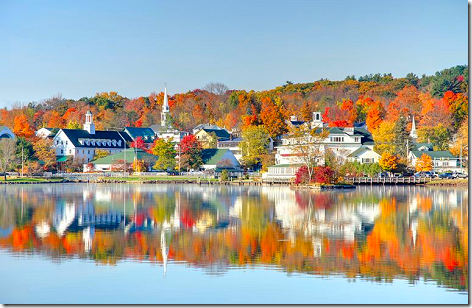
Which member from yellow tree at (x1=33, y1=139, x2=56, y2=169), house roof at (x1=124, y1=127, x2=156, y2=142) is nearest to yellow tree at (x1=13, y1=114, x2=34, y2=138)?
house roof at (x1=124, y1=127, x2=156, y2=142)

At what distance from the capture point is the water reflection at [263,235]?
1664cm

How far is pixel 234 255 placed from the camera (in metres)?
17.9

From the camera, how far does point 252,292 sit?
13.8m

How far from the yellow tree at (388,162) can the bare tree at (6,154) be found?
113 ft

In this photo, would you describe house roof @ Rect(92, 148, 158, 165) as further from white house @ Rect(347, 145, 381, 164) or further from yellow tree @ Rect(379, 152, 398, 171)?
yellow tree @ Rect(379, 152, 398, 171)

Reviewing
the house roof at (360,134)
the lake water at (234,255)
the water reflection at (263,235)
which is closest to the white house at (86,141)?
the house roof at (360,134)

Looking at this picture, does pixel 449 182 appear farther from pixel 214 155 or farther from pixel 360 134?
pixel 214 155

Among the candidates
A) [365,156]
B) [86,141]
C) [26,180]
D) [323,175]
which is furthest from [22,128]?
[323,175]

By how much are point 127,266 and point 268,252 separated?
157 inches

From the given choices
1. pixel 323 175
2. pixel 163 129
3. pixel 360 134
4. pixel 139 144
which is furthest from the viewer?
pixel 163 129

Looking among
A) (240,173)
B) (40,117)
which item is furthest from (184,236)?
(40,117)

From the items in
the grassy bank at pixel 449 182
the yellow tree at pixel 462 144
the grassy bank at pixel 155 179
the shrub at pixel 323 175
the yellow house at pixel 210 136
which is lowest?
the grassy bank at pixel 449 182

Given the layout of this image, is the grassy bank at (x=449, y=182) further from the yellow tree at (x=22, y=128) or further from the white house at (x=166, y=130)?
the yellow tree at (x=22, y=128)

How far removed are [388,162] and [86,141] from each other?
42.9 metres
